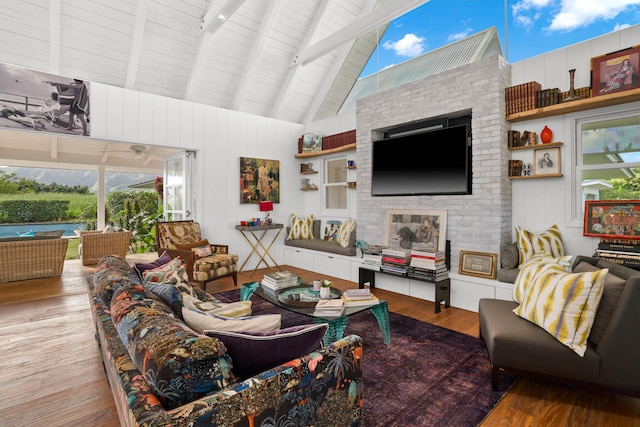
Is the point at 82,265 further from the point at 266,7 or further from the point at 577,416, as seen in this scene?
the point at 577,416

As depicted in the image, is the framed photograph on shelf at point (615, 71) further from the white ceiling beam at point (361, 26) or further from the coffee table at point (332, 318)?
the coffee table at point (332, 318)

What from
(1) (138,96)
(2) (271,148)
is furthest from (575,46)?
(1) (138,96)

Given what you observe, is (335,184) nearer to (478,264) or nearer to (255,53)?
(255,53)

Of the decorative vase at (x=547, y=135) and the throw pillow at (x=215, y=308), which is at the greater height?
the decorative vase at (x=547, y=135)

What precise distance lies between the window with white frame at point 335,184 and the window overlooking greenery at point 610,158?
3408 mm

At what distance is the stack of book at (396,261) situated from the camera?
12.7 feet

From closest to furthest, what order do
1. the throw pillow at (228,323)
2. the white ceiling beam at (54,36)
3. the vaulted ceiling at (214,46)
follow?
the throw pillow at (228,323) < the white ceiling beam at (54,36) < the vaulted ceiling at (214,46)

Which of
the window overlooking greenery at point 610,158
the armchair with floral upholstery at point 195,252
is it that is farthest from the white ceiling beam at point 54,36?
the window overlooking greenery at point 610,158

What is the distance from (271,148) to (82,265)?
14.0ft

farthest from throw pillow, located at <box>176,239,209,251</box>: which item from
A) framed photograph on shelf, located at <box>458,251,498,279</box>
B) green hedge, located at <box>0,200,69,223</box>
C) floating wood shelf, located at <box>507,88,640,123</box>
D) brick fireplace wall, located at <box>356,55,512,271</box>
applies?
green hedge, located at <box>0,200,69,223</box>

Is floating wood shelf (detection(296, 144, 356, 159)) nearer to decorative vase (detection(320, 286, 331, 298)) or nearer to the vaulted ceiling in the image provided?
the vaulted ceiling

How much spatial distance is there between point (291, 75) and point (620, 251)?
5.27 meters

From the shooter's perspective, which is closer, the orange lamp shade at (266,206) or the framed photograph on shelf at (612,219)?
the framed photograph on shelf at (612,219)

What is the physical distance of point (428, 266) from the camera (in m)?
3.67
